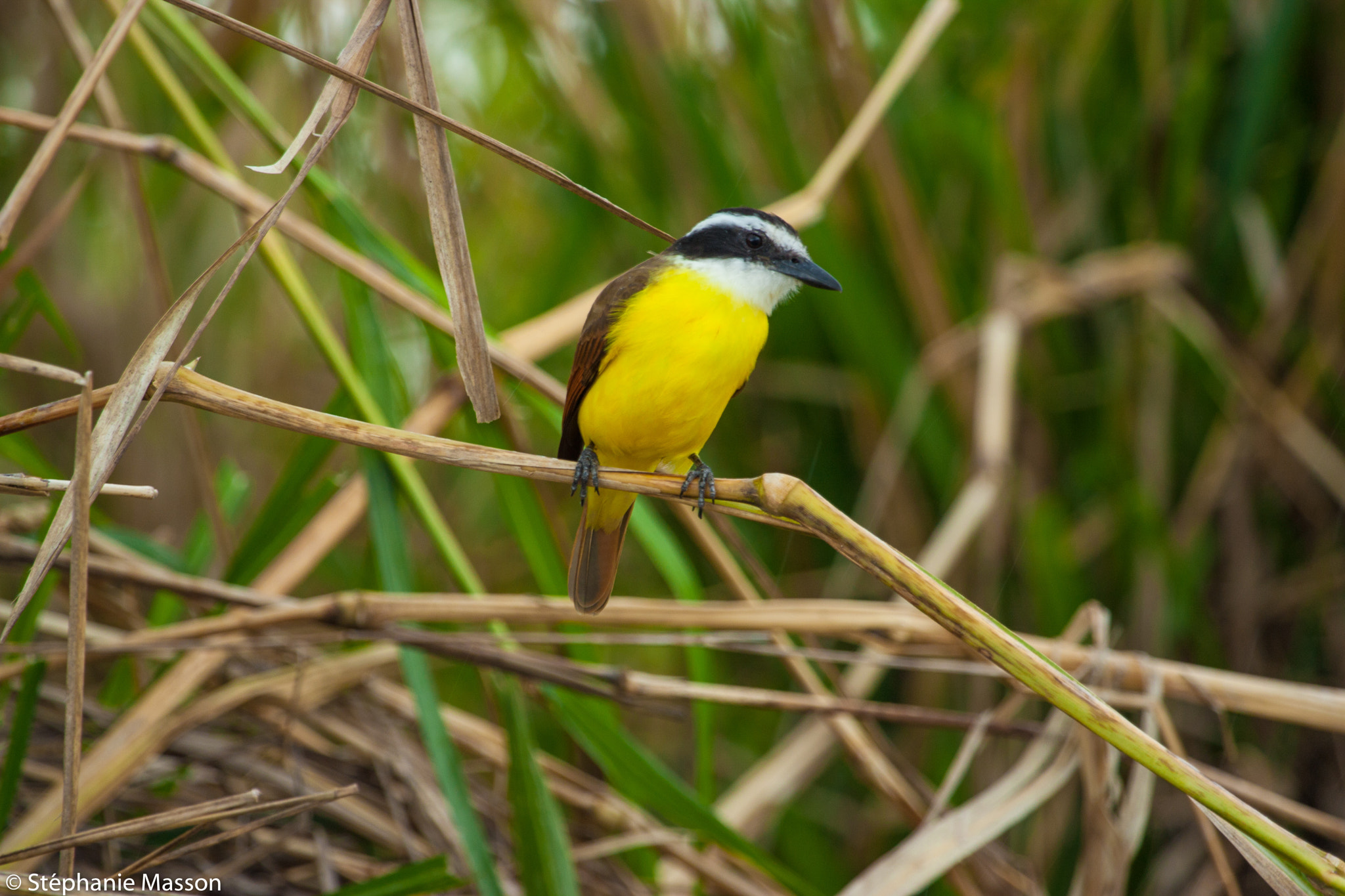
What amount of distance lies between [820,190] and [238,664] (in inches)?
61.0

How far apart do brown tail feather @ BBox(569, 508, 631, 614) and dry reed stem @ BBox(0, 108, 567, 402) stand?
267 millimetres

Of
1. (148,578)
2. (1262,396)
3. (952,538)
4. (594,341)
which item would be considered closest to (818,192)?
(594,341)

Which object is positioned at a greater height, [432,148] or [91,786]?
[432,148]

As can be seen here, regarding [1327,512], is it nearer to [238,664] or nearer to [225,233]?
[238,664]

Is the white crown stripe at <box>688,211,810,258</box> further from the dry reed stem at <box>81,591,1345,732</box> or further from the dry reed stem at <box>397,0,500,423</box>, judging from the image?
the dry reed stem at <box>397,0,500,423</box>

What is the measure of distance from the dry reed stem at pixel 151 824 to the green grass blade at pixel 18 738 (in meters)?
0.42

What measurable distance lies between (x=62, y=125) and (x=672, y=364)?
0.96 meters

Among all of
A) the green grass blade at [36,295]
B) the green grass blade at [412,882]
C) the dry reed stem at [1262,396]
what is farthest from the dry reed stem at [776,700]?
the dry reed stem at [1262,396]

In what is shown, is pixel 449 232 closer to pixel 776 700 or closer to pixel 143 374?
pixel 143 374

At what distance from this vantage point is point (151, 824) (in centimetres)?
110

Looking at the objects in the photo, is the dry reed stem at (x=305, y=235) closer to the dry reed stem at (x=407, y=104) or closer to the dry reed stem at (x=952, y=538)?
the dry reed stem at (x=407, y=104)

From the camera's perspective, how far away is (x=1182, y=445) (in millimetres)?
2836

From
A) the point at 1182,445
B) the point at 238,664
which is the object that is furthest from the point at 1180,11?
the point at 238,664

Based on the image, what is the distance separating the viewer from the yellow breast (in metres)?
1.80
